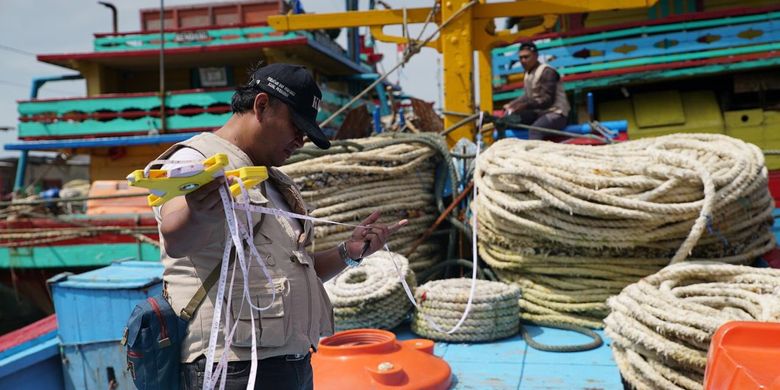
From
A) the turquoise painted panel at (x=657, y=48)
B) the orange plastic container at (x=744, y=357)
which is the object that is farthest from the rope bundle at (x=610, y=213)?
the turquoise painted panel at (x=657, y=48)

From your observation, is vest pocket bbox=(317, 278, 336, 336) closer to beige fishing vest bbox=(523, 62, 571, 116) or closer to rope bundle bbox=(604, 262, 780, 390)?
rope bundle bbox=(604, 262, 780, 390)

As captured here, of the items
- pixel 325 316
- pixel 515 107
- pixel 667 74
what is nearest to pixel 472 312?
pixel 325 316

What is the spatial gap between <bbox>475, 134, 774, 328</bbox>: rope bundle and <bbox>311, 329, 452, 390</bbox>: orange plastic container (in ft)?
3.02

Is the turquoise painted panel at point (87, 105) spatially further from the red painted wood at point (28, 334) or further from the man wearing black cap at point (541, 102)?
the red painted wood at point (28, 334)

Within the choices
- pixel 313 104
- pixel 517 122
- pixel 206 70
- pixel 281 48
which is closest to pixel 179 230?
pixel 313 104

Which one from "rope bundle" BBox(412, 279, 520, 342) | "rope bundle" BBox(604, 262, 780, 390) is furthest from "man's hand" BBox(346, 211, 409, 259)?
"rope bundle" BBox(412, 279, 520, 342)

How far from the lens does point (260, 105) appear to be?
4.96 ft

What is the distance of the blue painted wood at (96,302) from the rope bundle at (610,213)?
1765 mm

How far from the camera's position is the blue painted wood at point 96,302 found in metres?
2.80

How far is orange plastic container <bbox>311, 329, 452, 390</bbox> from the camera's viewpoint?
2.39 meters

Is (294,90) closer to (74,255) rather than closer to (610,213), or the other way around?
(610,213)

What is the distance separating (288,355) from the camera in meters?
1.55

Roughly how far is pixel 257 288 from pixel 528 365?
1.74 meters

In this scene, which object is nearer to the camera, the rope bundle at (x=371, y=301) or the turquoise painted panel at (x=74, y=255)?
the rope bundle at (x=371, y=301)
